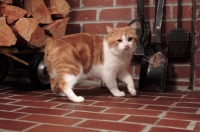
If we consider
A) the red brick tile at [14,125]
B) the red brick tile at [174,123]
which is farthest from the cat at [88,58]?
the red brick tile at [174,123]

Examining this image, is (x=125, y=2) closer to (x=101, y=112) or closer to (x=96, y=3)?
(x=96, y=3)

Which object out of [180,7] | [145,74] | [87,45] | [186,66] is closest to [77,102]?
[87,45]

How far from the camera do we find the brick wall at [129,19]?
200 cm

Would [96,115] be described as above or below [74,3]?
below

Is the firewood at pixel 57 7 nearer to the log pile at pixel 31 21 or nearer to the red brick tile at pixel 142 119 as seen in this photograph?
the log pile at pixel 31 21

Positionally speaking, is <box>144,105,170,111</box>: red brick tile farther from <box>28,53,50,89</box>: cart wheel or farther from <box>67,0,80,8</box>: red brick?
<box>67,0,80,8</box>: red brick

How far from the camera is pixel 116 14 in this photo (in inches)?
85.9

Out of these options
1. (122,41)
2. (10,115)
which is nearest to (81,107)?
(10,115)

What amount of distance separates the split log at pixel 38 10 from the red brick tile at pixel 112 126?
37.9 inches

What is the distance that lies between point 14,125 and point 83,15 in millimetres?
1300

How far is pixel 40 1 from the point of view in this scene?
1940 mm

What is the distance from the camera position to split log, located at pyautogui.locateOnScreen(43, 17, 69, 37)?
1.98 metres

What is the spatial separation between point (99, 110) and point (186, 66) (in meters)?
0.87

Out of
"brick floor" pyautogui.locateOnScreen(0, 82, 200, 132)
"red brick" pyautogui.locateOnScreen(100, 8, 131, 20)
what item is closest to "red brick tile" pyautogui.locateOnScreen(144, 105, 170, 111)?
"brick floor" pyautogui.locateOnScreen(0, 82, 200, 132)
